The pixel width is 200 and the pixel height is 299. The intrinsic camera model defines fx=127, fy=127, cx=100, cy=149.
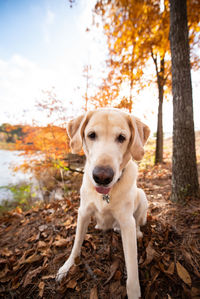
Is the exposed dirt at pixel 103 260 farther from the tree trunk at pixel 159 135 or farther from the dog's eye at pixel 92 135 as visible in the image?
the tree trunk at pixel 159 135

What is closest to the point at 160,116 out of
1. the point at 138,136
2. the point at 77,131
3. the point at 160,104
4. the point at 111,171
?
the point at 160,104

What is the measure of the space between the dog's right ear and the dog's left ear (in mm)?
659

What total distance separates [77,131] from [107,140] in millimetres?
494

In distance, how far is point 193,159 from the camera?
2795mm

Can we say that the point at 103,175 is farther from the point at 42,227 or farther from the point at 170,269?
the point at 42,227

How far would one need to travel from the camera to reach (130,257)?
4.80 ft

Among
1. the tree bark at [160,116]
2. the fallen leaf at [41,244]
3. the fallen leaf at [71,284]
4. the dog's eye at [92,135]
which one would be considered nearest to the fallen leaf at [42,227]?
the fallen leaf at [41,244]

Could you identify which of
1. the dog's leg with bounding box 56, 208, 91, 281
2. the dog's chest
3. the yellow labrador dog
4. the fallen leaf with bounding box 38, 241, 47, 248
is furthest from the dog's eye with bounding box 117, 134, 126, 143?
the fallen leaf with bounding box 38, 241, 47, 248

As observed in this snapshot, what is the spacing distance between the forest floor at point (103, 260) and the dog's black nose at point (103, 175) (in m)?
1.35

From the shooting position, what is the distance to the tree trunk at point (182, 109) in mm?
2682

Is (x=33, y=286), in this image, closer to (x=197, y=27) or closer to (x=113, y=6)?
(x=113, y=6)

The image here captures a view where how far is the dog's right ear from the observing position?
173 centimetres

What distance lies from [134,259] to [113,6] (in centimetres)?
722

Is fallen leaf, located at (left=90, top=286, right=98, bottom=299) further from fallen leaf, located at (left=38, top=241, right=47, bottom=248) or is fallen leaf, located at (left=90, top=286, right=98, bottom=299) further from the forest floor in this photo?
fallen leaf, located at (left=38, top=241, right=47, bottom=248)
